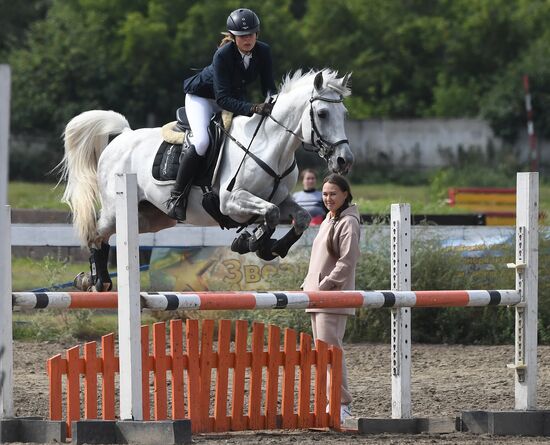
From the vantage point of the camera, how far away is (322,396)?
258 inches

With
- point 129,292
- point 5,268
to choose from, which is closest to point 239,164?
point 129,292

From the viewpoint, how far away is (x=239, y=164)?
797 centimetres

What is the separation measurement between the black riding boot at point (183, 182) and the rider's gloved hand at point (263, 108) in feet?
1.62

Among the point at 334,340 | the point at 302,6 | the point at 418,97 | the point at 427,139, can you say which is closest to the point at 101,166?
the point at 334,340

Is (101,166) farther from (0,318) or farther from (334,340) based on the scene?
(0,318)

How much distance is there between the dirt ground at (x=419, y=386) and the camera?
6.18m

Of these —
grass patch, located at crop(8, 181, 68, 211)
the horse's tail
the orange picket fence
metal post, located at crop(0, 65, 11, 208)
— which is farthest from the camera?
grass patch, located at crop(8, 181, 68, 211)

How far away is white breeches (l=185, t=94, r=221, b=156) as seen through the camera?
809 cm

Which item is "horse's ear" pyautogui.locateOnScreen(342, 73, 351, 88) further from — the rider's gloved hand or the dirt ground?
the dirt ground

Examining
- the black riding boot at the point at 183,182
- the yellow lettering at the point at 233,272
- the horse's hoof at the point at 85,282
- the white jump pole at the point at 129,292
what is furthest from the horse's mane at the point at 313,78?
the yellow lettering at the point at 233,272

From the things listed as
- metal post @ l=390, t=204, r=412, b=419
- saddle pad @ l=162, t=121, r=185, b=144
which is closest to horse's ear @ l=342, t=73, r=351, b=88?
Answer: saddle pad @ l=162, t=121, r=185, b=144

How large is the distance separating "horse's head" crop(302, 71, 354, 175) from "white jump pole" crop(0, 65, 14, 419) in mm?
2394

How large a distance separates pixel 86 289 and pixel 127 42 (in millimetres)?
25438

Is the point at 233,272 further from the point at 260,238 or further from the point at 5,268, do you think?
the point at 5,268
